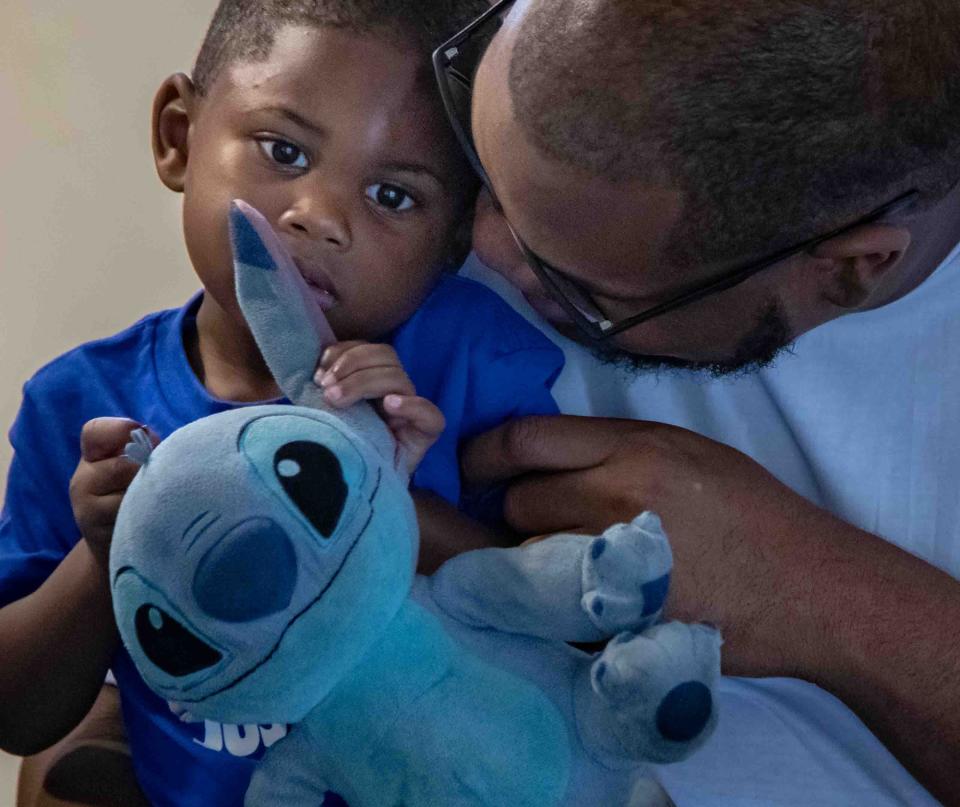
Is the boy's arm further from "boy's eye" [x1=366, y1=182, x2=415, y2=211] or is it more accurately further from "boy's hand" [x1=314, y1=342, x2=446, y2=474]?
"boy's eye" [x1=366, y1=182, x2=415, y2=211]

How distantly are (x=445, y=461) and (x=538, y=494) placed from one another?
0.10 meters

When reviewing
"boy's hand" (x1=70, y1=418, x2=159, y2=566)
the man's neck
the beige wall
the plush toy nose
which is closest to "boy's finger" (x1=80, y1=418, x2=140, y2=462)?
"boy's hand" (x1=70, y1=418, x2=159, y2=566)

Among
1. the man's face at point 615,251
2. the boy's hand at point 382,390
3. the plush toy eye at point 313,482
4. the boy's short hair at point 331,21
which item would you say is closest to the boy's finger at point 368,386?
the boy's hand at point 382,390

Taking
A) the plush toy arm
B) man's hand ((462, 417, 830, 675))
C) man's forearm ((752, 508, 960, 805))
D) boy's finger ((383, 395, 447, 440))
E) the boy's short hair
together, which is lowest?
man's forearm ((752, 508, 960, 805))

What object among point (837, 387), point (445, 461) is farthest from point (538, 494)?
point (837, 387)

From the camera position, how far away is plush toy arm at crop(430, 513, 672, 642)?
786 millimetres

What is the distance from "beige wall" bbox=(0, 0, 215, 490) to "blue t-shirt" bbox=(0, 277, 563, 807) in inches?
28.8

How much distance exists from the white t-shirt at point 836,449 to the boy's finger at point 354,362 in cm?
34

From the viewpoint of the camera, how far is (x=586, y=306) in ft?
3.62

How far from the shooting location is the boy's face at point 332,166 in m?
1.00

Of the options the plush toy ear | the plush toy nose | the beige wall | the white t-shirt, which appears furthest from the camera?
the beige wall

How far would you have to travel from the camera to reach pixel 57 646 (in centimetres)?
107

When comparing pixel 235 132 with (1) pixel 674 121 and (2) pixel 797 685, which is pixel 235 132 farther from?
(2) pixel 797 685

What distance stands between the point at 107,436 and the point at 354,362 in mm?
232
